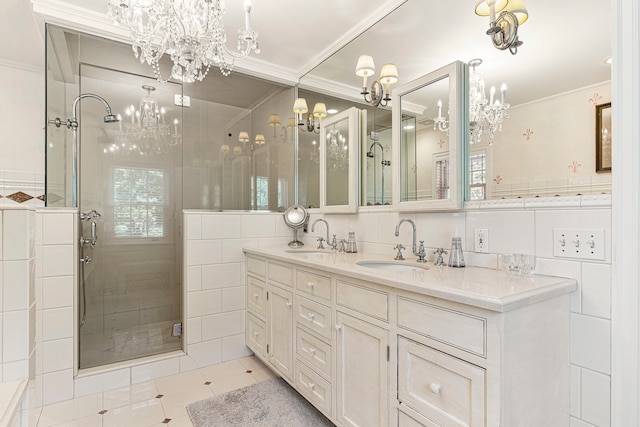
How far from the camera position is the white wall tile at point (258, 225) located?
2744 millimetres

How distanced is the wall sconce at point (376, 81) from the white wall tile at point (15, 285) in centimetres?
192

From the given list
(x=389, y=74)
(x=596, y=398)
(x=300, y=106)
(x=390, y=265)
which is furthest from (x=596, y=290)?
(x=300, y=106)

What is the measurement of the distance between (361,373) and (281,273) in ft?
2.84

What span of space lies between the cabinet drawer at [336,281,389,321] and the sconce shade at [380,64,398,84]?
130 cm

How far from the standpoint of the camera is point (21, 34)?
230cm

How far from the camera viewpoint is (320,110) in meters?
2.71

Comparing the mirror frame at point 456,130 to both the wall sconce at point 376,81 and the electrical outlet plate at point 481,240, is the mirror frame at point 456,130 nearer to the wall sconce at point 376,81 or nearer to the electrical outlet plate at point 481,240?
the electrical outlet plate at point 481,240

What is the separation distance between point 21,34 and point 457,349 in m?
3.33

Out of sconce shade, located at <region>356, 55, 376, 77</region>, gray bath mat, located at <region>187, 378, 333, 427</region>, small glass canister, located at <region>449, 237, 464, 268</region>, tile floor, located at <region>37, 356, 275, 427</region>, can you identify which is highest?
sconce shade, located at <region>356, 55, 376, 77</region>

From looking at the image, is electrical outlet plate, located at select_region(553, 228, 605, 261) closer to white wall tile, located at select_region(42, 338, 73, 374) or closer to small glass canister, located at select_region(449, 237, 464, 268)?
small glass canister, located at select_region(449, 237, 464, 268)

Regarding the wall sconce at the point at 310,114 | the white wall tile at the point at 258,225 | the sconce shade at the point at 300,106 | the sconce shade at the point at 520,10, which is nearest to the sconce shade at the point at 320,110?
the wall sconce at the point at 310,114

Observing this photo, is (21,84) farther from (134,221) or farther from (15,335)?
(15,335)

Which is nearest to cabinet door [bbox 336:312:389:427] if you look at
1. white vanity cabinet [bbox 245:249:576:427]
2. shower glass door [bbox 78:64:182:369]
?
white vanity cabinet [bbox 245:249:576:427]

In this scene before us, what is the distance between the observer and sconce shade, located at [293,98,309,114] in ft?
9.52
